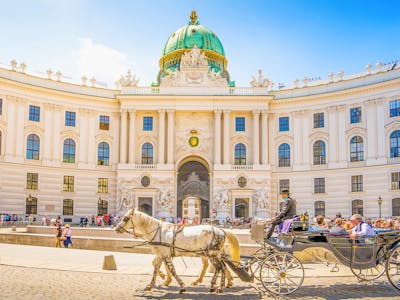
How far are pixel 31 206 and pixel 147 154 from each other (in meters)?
14.2

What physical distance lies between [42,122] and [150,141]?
1242cm

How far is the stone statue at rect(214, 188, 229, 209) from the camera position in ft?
172

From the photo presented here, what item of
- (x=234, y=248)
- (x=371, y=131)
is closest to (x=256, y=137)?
(x=371, y=131)

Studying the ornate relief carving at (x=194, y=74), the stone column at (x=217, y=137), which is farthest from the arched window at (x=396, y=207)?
the ornate relief carving at (x=194, y=74)

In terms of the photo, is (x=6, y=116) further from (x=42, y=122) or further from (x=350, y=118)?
(x=350, y=118)

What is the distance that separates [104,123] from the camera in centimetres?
5597

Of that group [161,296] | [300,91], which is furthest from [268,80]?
[161,296]

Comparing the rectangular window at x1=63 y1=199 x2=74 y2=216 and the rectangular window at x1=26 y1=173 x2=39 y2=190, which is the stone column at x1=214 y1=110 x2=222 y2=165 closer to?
the rectangular window at x1=63 y1=199 x2=74 y2=216

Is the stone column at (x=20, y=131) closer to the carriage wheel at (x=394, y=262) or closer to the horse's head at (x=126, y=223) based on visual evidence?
the horse's head at (x=126, y=223)

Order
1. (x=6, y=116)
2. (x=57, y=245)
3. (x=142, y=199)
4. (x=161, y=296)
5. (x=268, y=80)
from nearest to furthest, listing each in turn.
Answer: (x=161, y=296) → (x=57, y=245) → (x=6, y=116) → (x=142, y=199) → (x=268, y=80)

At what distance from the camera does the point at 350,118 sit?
51781mm

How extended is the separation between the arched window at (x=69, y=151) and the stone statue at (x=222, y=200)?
56.2 feet

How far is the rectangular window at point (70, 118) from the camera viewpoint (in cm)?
5409

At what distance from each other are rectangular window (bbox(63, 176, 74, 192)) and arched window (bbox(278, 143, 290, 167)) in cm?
2425
